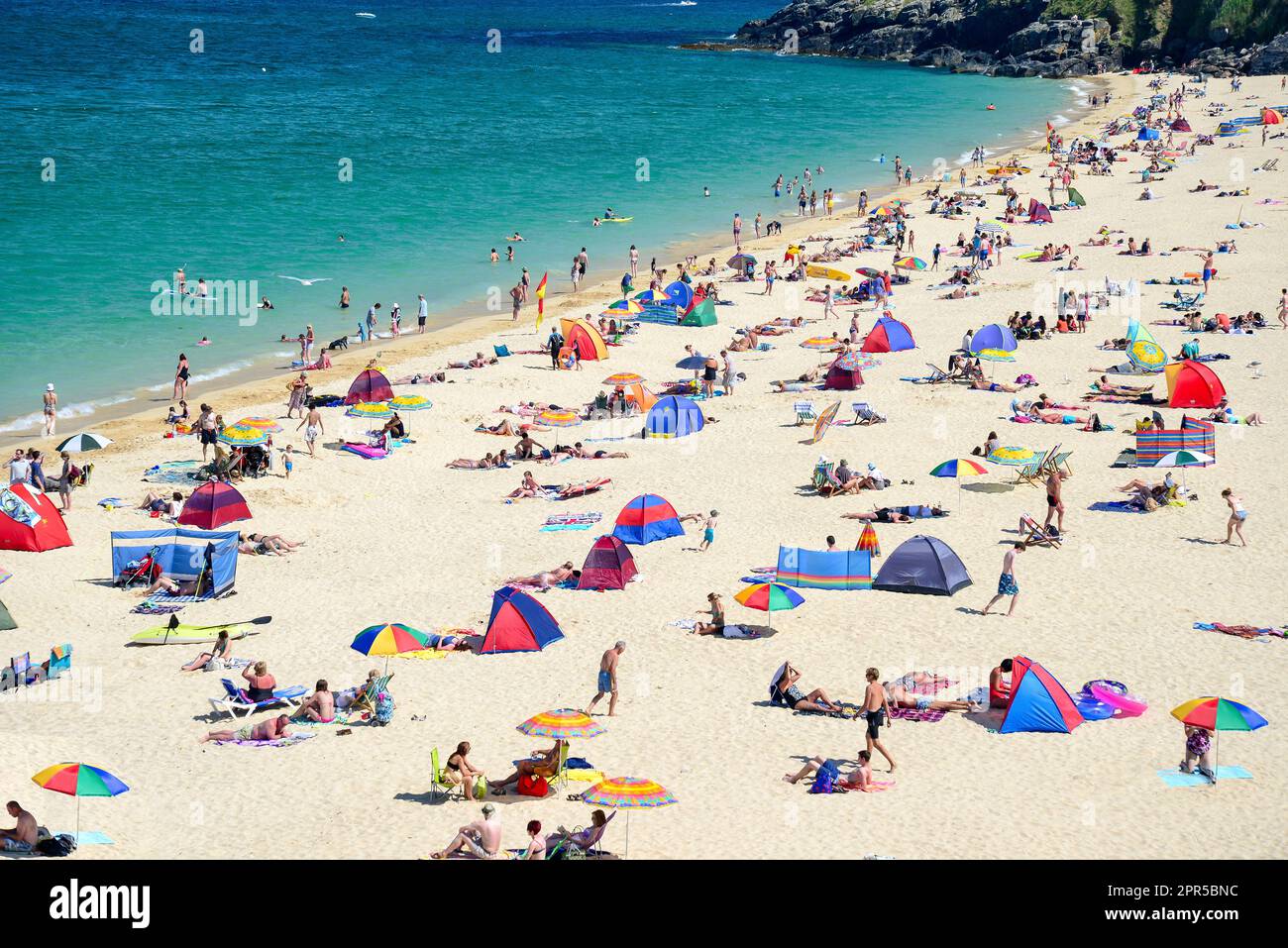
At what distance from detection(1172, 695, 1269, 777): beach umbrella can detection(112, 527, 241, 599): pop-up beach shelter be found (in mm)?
13711

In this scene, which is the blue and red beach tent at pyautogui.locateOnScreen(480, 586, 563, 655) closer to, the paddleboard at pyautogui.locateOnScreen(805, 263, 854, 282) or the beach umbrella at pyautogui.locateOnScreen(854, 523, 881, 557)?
the beach umbrella at pyautogui.locateOnScreen(854, 523, 881, 557)

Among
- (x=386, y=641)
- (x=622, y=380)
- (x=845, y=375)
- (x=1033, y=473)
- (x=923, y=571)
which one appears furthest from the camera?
(x=845, y=375)

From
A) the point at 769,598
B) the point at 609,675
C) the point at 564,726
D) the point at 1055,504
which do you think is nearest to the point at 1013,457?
the point at 1055,504

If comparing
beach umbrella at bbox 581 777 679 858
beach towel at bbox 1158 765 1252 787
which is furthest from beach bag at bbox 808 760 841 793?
beach towel at bbox 1158 765 1252 787

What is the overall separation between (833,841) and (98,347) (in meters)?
29.2

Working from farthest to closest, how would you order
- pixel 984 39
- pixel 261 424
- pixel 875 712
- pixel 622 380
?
pixel 984 39, pixel 622 380, pixel 261 424, pixel 875 712

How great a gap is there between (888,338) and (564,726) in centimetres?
2071

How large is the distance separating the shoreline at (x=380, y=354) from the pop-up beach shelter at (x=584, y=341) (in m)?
3.60

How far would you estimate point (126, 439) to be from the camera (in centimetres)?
2869

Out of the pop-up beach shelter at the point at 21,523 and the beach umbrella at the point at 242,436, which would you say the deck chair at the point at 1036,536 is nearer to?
the beach umbrella at the point at 242,436

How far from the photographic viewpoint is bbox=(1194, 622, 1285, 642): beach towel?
59.5ft

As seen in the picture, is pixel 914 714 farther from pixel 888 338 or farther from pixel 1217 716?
pixel 888 338

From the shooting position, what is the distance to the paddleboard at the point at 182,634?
18931 millimetres

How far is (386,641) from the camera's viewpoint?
18188mm
